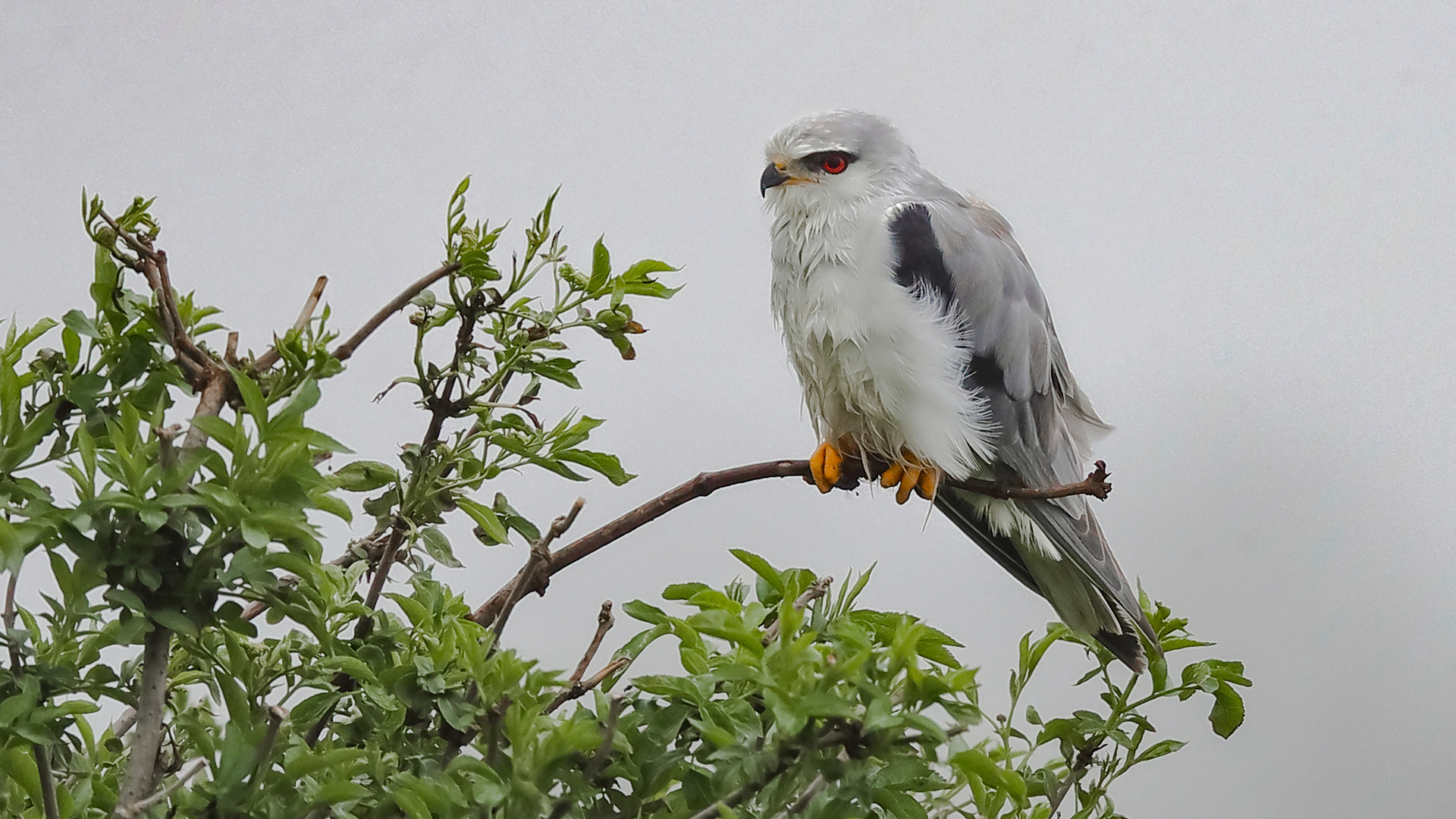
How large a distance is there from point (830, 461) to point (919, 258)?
0.71 feet

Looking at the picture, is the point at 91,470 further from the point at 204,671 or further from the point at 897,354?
the point at 897,354

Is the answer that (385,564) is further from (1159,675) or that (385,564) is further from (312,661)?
(1159,675)

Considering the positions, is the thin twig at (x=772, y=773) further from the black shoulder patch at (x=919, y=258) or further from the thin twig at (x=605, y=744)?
the black shoulder patch at (x=919, y=258)

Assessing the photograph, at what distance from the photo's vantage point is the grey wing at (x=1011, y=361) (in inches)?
37.9

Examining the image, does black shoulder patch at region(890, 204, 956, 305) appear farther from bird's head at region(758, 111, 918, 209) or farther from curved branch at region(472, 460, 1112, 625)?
curved branch at region(472, 460, 1112, 625)

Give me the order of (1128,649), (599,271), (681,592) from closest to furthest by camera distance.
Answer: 1. (681,592)
2. (599,271)
3. (1128,649)

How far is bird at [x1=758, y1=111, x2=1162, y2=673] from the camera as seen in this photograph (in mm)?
970

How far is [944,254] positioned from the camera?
1.00 metres

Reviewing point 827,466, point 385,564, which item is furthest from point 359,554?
point 827,466

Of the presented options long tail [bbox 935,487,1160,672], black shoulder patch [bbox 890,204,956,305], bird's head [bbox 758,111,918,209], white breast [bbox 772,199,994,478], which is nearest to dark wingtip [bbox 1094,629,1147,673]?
long tail [bbox 935,487,1160,672]

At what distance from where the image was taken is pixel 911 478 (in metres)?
1.03

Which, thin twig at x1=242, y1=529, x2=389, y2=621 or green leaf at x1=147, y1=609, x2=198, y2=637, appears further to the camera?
thin twig at x1=242, y1=529, x2=389, y2=621

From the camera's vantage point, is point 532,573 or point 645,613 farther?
point 532,573

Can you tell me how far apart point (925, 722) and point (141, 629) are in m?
0.33
